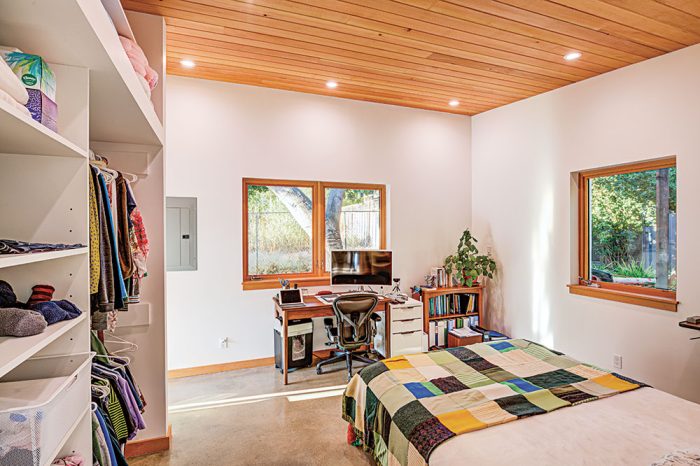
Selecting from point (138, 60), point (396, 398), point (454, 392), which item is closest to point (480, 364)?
point (454, 392)

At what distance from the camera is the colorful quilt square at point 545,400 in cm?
185

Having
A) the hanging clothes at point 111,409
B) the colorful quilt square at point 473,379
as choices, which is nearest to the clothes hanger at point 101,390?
the hanging clothes at point 111,409

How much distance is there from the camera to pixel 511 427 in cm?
170

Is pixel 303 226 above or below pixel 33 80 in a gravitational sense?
below

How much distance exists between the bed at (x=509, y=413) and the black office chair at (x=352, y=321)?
1.02m

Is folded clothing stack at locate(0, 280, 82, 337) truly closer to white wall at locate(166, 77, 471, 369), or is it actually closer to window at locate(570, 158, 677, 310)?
white wall at locate(166, 77, 471, 369)

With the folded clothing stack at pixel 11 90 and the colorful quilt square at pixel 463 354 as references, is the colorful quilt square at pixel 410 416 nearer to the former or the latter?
the colorful quilt square at pixel 463 354

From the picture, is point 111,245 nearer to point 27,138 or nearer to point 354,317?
point 27,138

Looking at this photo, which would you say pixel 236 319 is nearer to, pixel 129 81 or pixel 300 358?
pixel 300 358

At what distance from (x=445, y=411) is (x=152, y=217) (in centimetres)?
204

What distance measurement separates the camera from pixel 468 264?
14.4ft

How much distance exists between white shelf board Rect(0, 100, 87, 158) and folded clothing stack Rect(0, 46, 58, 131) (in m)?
0.07

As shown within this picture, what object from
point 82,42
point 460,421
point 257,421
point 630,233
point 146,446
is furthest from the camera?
point 630,233

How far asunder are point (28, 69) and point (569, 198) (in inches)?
158
